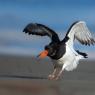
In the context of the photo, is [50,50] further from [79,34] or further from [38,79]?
[79,34]

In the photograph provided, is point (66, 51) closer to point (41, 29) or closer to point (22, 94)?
point (41, 29)

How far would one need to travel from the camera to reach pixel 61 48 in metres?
21.6

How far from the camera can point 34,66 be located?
86.5 feet

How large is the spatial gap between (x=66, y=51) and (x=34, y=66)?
474 cm

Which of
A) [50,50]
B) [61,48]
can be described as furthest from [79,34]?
A: [50,50]

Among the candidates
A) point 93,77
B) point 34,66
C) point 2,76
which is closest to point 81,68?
point 34,66

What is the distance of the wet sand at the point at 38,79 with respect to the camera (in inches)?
722

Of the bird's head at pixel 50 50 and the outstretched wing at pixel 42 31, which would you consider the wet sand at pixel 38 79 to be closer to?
the bird's head at pixel 50 50

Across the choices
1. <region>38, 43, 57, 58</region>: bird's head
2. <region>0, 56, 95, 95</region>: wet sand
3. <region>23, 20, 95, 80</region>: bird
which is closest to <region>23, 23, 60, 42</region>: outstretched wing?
<region>23, 20, 95, 80</region>: bird

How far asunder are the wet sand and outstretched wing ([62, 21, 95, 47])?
1.00 meters

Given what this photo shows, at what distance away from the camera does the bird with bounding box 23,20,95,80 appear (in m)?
21.5

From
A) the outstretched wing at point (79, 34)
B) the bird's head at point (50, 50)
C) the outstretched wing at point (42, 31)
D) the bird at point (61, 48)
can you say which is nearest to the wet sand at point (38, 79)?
the bird at point (61, 48)

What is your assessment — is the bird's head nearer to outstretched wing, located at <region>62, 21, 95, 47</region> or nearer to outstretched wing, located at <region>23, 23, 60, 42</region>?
outstretched wing, located at <region>23, 23, 60, 42</region>

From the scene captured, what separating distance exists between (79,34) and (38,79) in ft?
6.83
